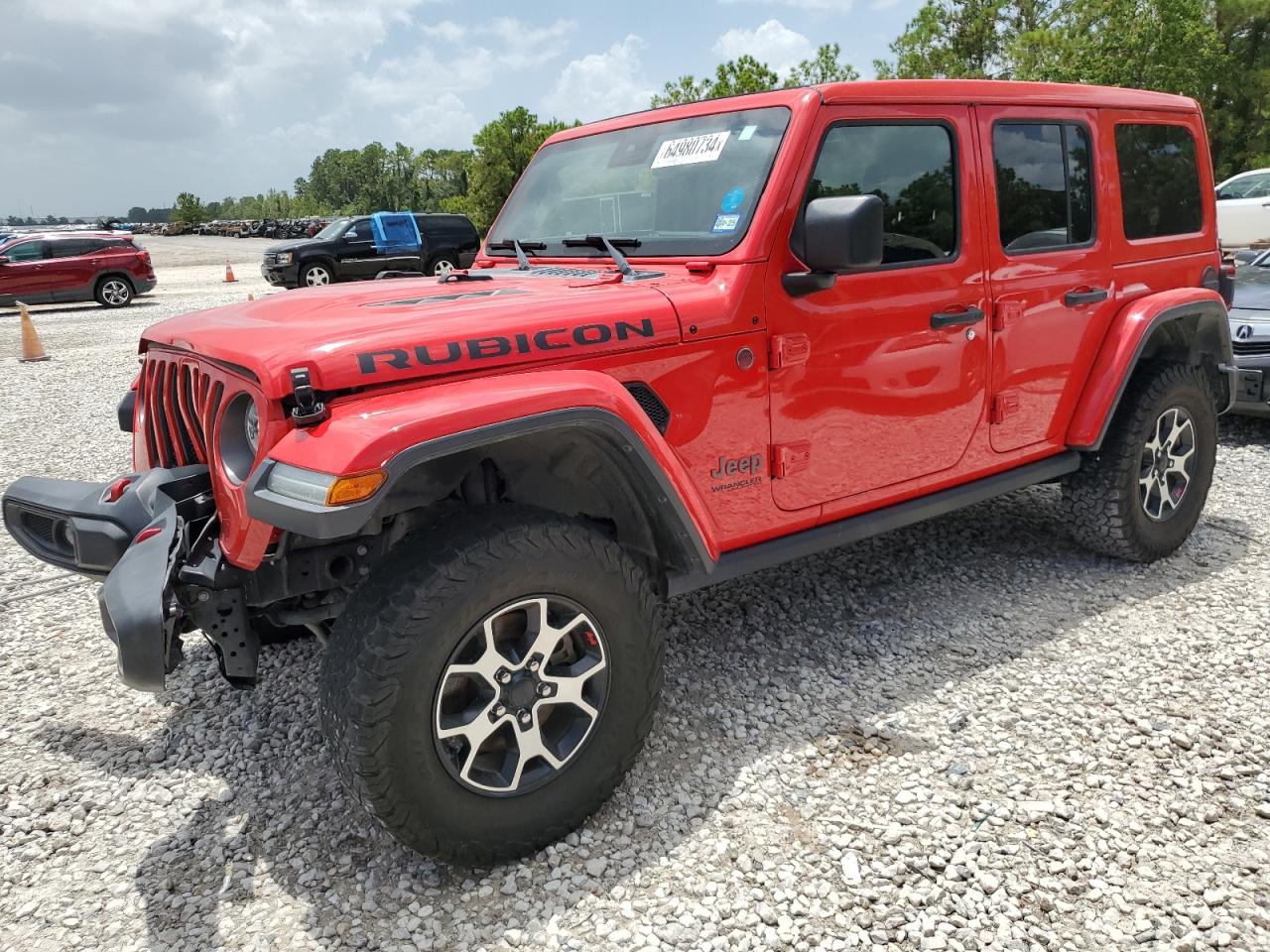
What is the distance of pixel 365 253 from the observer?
19359mm

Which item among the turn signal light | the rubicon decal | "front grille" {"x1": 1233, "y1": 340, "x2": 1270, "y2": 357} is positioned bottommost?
"front grille" {"x1": 1233, "y1": 340, "x2": 1270, "y2": 357}

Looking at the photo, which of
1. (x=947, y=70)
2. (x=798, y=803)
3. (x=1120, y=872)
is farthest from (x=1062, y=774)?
(x=947, y=70)

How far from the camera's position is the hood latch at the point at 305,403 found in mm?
2146

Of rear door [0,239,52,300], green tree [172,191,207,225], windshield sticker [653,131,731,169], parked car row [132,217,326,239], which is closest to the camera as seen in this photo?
windshield sticker [653,131,731,169]

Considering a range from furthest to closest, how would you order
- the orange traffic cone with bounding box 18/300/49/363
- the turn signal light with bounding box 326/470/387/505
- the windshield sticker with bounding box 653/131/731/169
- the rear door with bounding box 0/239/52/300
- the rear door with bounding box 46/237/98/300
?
the rear door with bounding box 46/237/98/300
the rear door with bounding box 0/239/52/300
the orange traffic cone with bounding box 18/300/49/363
the windshield sticker with bounding box 653/131/731/169
the turn signal light with bounding box 326/470/387/505

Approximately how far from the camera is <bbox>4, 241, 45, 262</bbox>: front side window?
1823cm

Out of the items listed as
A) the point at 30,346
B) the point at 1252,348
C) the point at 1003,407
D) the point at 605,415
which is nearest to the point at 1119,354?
the point at 1003,407

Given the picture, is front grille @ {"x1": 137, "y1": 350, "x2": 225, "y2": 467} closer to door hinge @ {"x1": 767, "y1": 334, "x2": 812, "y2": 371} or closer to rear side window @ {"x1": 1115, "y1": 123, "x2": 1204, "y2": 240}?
door hinge @ {"x1": 767, "y1": 334, "x2": 812, "y2": 371}

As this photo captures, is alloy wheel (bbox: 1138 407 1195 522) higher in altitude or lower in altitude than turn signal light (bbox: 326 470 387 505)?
lower

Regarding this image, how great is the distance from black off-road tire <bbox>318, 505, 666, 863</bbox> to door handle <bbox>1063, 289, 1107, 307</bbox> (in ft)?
7.57

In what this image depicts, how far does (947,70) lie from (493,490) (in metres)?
32.2

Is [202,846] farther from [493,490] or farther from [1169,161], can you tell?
[1169,161]

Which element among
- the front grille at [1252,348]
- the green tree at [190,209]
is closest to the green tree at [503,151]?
the front grille at [1252,348]

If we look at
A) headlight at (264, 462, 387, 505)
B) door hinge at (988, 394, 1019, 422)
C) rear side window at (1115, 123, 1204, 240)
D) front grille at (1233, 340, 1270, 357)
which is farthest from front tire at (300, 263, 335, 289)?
headlight at (264, 462, 387, 505)
